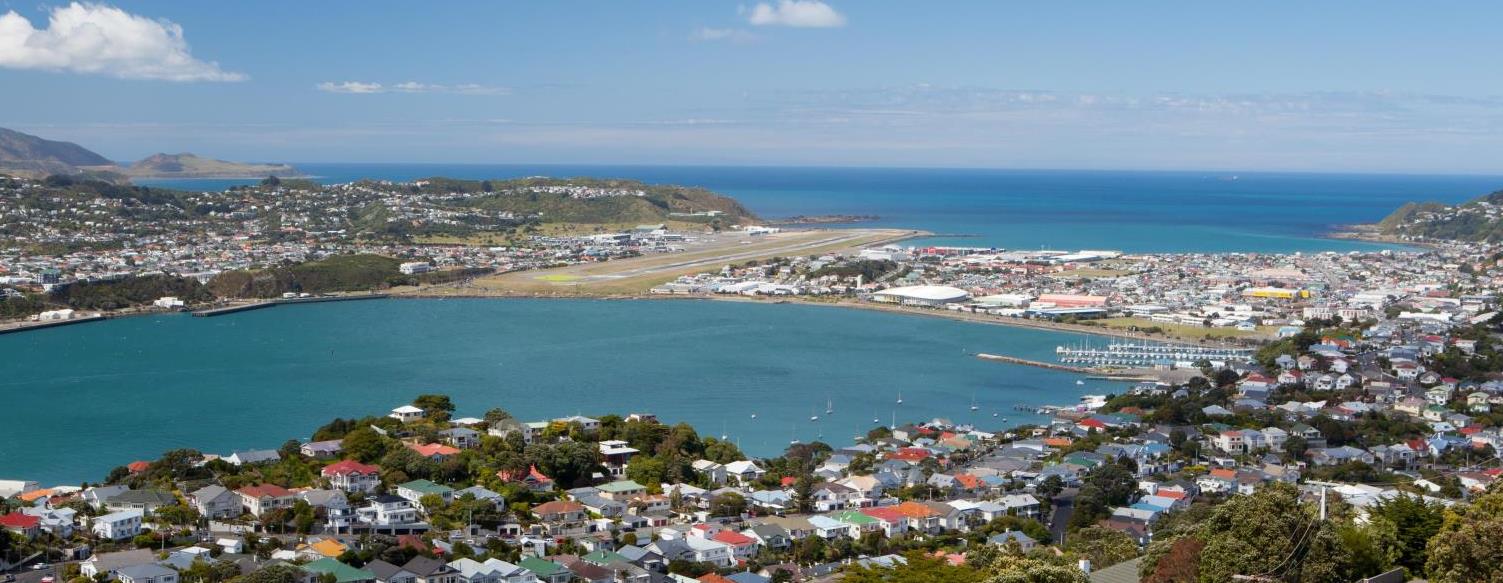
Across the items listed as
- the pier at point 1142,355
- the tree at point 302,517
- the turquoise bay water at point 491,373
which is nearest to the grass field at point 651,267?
the turquoise bay water at point 491,373

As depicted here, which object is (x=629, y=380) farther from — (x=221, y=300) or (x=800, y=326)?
(x=221, y=300)

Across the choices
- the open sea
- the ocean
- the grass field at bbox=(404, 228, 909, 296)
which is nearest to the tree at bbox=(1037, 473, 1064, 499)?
the open sea

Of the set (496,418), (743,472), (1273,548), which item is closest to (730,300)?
(496,418)

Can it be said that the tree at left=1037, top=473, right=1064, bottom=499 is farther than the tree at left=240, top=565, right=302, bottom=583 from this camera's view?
Yes

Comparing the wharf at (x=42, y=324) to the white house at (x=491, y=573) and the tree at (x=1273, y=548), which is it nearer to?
the white house at (x=491, y=573)

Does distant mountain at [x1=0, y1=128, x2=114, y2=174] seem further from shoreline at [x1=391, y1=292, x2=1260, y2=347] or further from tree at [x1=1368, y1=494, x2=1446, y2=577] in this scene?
tree at [x1=1368, y1=494, x2=1446, y2=577]
